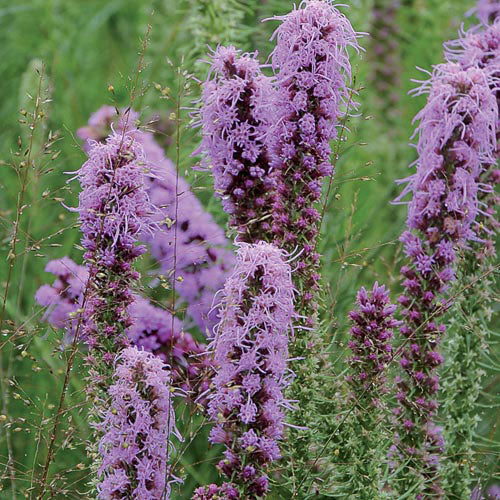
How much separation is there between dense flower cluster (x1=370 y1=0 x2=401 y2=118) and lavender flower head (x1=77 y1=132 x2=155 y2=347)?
3371mm

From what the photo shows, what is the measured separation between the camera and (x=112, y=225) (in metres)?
1.71

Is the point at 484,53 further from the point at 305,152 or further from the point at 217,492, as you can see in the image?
the point at 217,492

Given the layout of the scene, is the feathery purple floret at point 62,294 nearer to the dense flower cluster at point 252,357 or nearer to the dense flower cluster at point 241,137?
the dense flower cluster at point 241,137

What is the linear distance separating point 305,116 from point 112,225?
1.53ft

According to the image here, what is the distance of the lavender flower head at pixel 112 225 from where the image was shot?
1702mm

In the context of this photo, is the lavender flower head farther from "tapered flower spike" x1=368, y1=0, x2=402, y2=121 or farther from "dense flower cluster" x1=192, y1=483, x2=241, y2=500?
"tapered flower spike" x1=368, y1=0, x2=402, y2=121

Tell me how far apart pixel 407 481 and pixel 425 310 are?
0.41 metres

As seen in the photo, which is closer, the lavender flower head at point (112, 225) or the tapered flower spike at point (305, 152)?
the lavender flower head at point (112, 225)

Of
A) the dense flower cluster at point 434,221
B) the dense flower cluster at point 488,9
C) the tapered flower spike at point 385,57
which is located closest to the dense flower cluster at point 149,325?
the dense flower cluster at point 434,221

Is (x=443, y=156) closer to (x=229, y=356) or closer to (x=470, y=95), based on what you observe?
(x=470, y=95)

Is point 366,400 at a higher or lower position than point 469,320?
lower

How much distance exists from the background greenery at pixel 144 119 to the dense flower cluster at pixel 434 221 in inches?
6.5

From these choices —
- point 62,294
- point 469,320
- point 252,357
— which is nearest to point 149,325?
point 62,294

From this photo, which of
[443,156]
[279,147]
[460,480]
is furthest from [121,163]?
[460,480]
